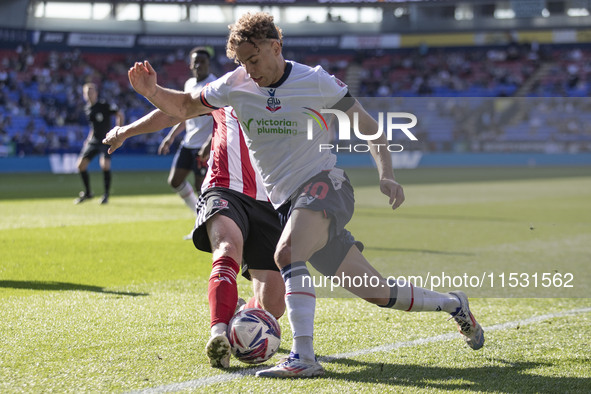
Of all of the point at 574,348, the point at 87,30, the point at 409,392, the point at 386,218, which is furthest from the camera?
the point at 87,30

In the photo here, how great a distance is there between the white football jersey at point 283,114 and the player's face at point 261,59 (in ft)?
0.26

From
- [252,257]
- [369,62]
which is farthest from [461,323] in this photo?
[369,62]

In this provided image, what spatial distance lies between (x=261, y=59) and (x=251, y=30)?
156 millimetres

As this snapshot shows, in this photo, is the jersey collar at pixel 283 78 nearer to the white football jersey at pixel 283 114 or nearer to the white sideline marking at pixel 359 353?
the white football jersey at pixel 283 114

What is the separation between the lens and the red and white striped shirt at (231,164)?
4.85 m

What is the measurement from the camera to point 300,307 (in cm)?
388

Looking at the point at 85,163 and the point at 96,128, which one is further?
the point at 96,128

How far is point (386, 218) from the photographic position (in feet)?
41.2

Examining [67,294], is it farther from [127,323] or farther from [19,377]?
[19,377]

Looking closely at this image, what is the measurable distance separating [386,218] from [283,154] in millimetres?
8578

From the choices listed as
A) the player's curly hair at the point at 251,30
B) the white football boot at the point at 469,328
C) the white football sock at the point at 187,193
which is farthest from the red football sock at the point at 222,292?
the white football sock at the point at 187,193

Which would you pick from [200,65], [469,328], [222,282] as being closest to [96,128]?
[200,65]

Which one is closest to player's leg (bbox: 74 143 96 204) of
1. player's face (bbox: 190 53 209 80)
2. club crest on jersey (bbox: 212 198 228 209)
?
player's face (bbox: 190 53 209 80)

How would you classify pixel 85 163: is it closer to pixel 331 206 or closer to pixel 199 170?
pixel 199 170
